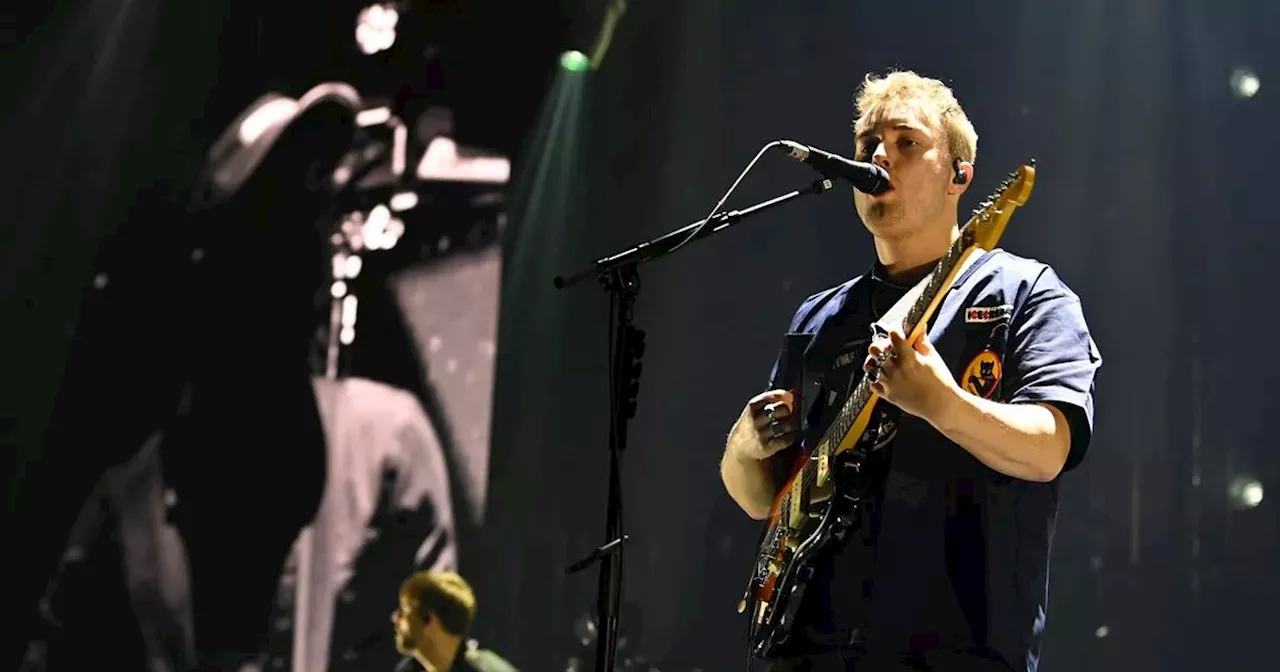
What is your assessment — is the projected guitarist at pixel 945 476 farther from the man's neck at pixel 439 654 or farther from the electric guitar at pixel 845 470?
the man's neck at pixel 439 654

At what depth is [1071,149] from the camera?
11.1ft

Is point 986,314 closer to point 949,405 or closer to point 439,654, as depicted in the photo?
point 949,405

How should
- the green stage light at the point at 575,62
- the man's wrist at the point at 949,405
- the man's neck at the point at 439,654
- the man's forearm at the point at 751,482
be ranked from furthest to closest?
the green stage light at the point at 575,62, the man's neck at the point at 439,654, the man's forearm at the point at 751,482, the man's wrist at the point at 949,405

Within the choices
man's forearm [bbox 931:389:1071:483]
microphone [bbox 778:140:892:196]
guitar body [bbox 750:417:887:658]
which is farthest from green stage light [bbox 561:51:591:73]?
man's forearm [bbox 931:389:1071:483]

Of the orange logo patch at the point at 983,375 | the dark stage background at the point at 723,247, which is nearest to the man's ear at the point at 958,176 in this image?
the orange logo patch at the point at 983,375

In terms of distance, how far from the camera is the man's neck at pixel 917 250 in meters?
1.84

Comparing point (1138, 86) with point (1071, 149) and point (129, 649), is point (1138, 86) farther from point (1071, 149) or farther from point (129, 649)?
point (129, 649)

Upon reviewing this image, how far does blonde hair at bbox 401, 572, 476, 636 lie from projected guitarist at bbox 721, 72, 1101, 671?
2.01 meters

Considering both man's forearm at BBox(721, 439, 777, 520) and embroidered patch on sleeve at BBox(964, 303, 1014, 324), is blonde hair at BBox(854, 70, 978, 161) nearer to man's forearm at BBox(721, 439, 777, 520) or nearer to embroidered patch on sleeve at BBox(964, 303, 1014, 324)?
embroidered patch on sleeve at BBox(964, 303, 1014, 324)

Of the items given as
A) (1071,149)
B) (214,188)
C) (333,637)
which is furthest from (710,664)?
(214,188)

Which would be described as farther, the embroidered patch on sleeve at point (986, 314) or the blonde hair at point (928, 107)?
the blonde hair at point (928, 107)

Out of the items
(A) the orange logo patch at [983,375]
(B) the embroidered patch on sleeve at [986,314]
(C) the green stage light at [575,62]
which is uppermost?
(C) the green stage light at [575,62]

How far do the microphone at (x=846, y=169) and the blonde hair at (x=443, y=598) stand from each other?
7.53 ft

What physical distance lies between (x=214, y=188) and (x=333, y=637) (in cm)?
148
